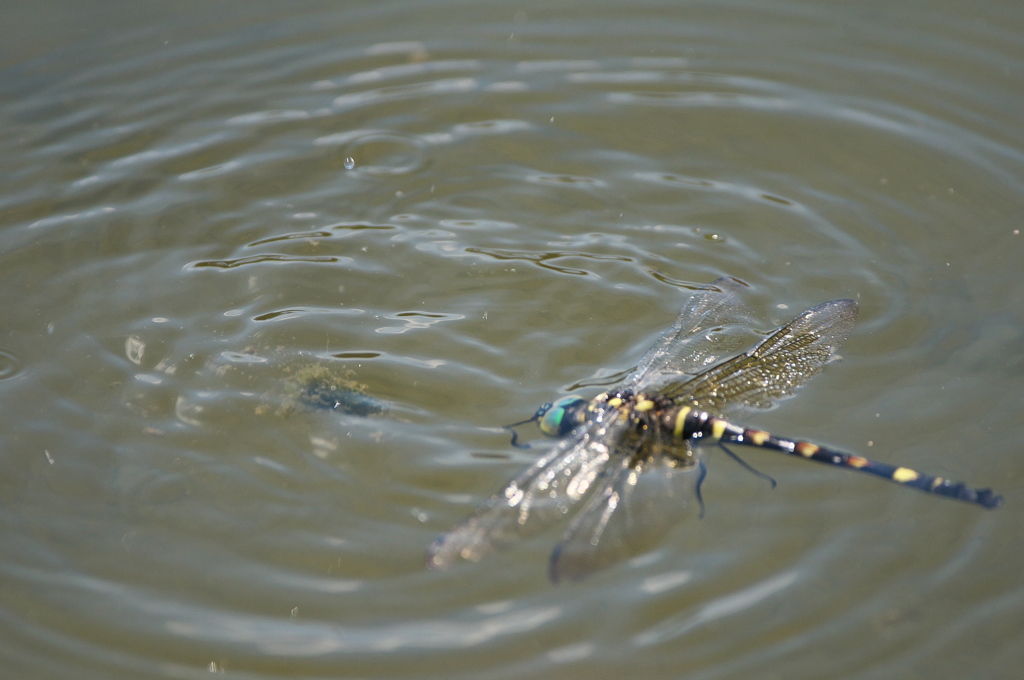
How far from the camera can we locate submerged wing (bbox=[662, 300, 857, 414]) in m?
3.62

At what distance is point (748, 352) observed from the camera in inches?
147

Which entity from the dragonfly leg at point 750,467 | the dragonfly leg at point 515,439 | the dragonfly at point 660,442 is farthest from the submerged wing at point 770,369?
the dragonfly leg at point 515,439

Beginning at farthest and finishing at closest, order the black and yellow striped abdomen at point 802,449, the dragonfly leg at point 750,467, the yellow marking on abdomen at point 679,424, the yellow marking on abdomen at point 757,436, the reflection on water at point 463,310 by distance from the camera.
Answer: the yellow marking on abdomen at point 679,424 < the yellow marking on abdomen at point 757,436 < the dragonfly leg at point 750,467 < the black and yellow striped abdomen at point 802,449 < the reflection on water at point 463,310

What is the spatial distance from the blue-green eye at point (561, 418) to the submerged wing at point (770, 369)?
485 mm

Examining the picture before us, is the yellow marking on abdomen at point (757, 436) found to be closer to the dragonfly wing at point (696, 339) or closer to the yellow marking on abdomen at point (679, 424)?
the yellow marking on abdomen at point (679, 424)

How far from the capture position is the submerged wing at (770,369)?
A: 142 inches

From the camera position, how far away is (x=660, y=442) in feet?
11.3

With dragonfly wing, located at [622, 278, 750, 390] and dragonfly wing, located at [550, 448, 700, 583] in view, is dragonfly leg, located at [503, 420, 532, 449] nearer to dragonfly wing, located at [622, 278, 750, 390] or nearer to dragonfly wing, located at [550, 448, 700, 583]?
dragonfly wing, located at [550, 448, 700, 583]

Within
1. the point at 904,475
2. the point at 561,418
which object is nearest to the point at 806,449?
the point at 904,475

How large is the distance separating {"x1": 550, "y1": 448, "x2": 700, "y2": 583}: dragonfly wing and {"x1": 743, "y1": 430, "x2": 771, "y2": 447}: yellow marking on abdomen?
0.27 m

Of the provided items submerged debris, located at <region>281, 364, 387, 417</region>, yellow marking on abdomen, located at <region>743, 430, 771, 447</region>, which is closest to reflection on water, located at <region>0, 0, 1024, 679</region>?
submerged debris, located at <region>281, 364, 387, 417</region>

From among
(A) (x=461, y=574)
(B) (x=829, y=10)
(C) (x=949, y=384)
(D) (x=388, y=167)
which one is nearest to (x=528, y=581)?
(A) (x=461, y=574)

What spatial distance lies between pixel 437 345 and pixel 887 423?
1.93 metres

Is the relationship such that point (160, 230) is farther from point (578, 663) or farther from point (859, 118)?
point (859, 118)
